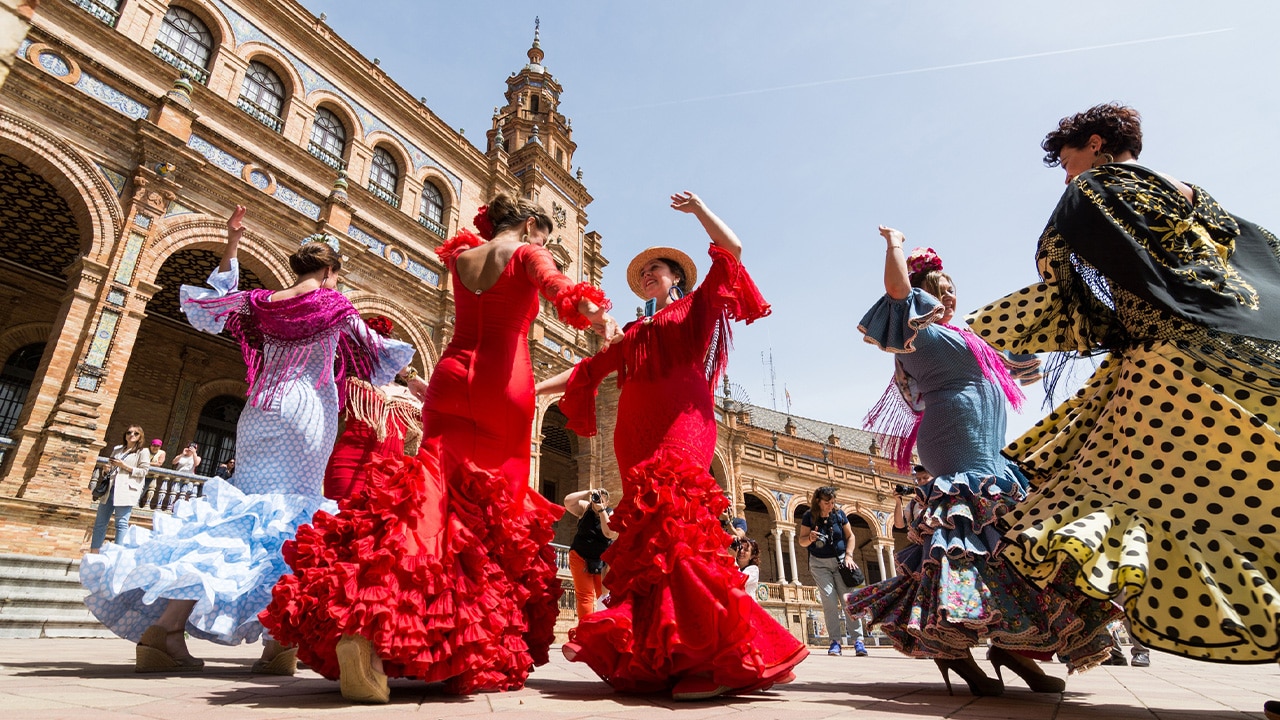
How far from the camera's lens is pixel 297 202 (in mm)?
12070

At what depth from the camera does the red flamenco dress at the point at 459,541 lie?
193cm

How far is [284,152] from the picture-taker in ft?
41.3

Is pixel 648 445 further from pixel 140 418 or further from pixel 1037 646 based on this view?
pixel 140 418

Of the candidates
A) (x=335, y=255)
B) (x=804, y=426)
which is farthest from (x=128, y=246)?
(x=804, y=426)

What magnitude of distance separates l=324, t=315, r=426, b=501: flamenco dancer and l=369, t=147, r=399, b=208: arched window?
12.2 metres

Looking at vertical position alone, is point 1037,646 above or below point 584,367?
below

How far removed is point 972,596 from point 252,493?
2939 millimetres

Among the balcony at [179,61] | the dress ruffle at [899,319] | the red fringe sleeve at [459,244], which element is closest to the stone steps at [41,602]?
the red fringe sleeve at [459,244]

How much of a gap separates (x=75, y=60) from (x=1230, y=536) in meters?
13.2

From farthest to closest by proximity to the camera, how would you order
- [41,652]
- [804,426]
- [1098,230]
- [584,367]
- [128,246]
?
[804,426], [128,246], [41,652], [584,367], [1098,230]

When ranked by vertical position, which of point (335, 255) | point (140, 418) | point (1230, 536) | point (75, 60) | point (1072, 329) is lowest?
point (1230, 536)

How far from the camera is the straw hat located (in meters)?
3.13

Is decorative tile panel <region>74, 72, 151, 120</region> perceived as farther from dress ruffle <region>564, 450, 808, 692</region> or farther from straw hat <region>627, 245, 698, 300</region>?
dress ruffle <region>564, 450, 808, 692</region>

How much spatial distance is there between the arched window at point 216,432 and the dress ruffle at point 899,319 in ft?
48.0
